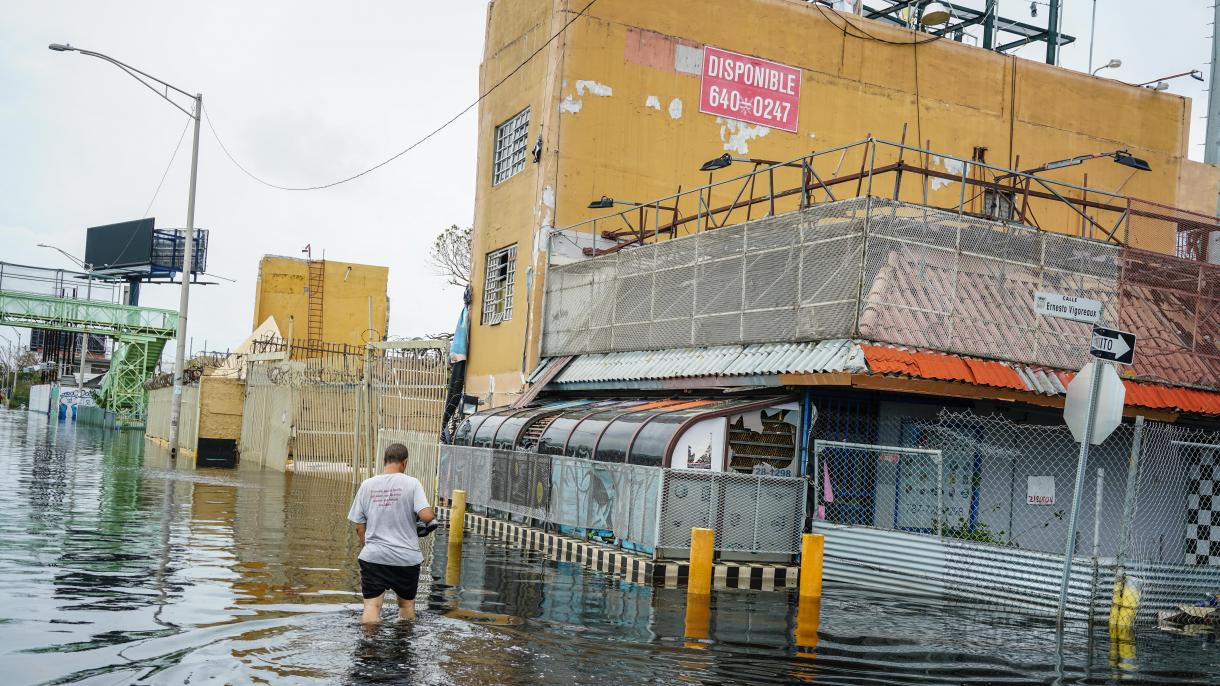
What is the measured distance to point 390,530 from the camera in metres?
10.0

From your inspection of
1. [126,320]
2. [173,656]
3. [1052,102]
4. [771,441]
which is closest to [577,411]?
[771,441]

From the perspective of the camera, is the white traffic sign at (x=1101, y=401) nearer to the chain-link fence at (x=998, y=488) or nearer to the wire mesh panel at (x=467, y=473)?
the chain-link fence at (x=998, y=488)

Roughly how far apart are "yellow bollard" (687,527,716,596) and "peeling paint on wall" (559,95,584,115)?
529 inches

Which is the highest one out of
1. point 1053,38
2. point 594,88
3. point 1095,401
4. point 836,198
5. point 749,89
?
point 1053,38

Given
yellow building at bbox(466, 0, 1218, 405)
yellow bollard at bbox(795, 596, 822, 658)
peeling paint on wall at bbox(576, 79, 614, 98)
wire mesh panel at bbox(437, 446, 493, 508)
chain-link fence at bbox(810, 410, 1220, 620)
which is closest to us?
yellow bollard at bbox(795, 596, 822, 658)

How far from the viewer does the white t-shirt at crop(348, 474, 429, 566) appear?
9969 mm

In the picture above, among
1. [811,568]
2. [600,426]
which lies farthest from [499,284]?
[811,568]

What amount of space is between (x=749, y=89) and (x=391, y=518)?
63.7 ft

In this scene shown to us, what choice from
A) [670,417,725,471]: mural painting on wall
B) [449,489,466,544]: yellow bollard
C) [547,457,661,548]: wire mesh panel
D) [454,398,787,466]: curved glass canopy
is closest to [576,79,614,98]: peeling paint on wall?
[454,398,787,466]: curved glass canopy

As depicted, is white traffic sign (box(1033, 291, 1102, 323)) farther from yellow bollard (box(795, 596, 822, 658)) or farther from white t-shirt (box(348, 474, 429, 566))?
white t-shirt (box(348, 474, 429, 566))

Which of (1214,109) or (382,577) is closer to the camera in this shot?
(382,577)

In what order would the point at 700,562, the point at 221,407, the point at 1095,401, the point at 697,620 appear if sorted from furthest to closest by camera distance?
1. the point at 221,407
2. the point at 700,562
3. the point at 1095,401
4. the point at 697,620

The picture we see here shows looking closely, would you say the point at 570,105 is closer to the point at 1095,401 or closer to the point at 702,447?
the point at 702,447

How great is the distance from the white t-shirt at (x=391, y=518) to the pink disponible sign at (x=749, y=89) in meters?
18.3
